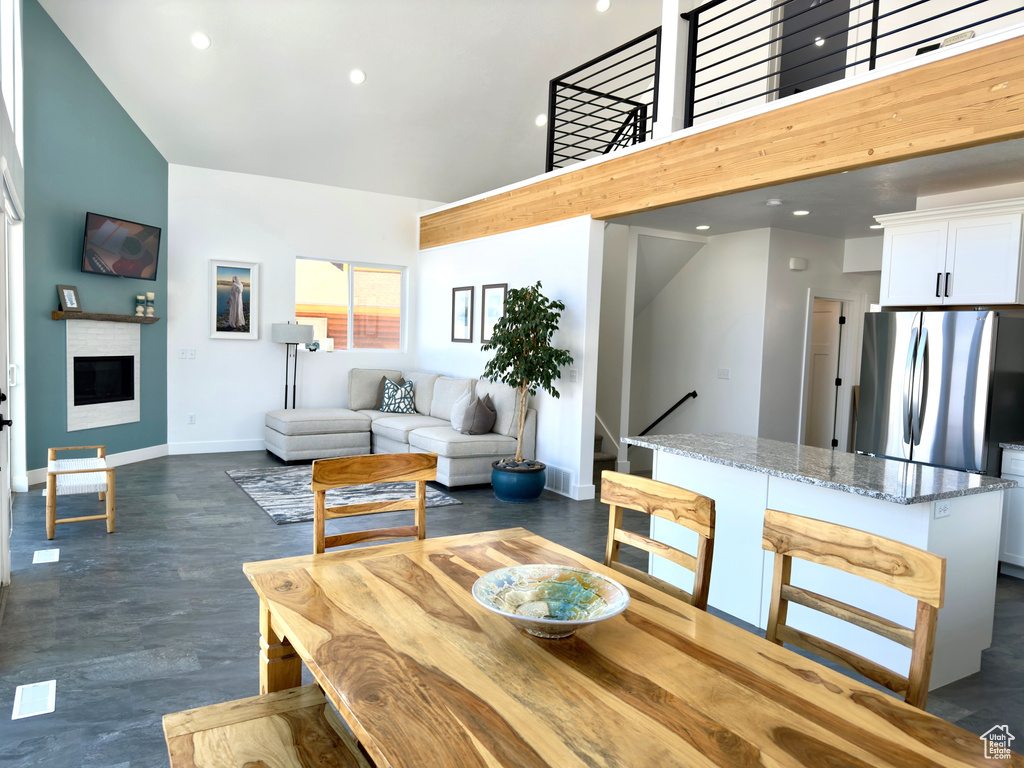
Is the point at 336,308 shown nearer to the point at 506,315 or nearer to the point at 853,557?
the point at 506,315

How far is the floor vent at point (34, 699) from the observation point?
2377 millimetres

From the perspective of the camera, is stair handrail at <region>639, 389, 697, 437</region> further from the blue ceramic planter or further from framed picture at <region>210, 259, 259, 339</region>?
framed picture at <region>210, 259, 259, 339</region>

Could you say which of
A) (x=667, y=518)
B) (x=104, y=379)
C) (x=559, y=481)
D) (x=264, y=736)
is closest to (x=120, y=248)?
(x=104, y=379)

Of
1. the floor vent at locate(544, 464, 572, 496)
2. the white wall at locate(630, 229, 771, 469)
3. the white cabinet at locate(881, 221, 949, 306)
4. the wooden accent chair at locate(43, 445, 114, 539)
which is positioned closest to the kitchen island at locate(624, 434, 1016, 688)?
the white cabinet at locate(881, 221, 949, 306)

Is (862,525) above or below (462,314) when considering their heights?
below

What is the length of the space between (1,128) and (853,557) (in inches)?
178

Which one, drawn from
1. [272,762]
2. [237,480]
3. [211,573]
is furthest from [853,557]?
[237,480]

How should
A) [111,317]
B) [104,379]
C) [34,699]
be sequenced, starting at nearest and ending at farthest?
[34,699] → [111,317] → [104,379]

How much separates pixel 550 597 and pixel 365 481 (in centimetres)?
87

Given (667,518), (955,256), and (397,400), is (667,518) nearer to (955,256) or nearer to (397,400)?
(955,256)

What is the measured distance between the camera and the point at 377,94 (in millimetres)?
6785

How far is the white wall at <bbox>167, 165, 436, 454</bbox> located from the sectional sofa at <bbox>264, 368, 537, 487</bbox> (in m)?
0.39

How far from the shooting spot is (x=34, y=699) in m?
2.46

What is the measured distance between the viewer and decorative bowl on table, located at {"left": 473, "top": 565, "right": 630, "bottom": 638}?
1414mm
